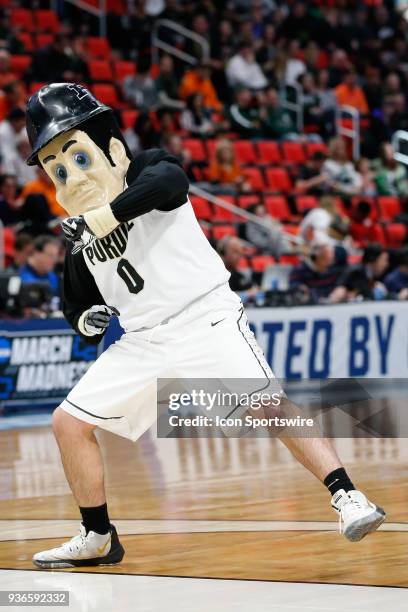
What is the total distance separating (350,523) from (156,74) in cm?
1511

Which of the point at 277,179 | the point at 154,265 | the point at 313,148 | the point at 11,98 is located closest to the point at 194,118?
the point at 277,179

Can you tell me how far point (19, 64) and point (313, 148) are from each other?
4828 mm

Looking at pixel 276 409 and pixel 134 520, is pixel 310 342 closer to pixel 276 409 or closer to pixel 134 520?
Result: pixel 134 520

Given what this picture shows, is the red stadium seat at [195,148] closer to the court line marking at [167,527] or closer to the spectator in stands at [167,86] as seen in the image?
the spectator in stands at [167,86]

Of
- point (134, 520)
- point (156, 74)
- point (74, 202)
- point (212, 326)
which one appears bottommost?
point (134, 520)

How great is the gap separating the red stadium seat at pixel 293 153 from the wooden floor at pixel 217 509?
9.22m

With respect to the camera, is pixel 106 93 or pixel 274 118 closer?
pixel 106 93

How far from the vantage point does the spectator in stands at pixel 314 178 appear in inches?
746

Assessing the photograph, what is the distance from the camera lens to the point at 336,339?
43.2ft

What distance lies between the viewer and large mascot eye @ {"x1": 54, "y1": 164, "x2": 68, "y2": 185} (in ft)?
19.0

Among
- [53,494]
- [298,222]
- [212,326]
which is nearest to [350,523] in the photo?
[212,326]

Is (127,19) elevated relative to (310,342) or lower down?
elevated

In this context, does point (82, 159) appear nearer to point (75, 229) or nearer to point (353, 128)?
point (75, 229)

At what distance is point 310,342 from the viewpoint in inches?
513
